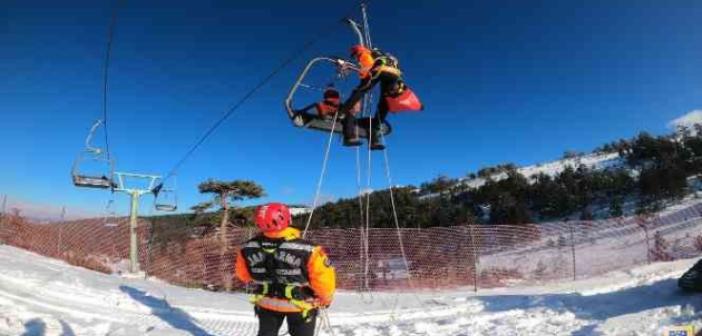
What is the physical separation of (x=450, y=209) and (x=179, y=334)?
23.6 meters

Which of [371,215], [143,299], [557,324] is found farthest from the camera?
[371,215]

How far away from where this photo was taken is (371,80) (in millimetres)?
6898

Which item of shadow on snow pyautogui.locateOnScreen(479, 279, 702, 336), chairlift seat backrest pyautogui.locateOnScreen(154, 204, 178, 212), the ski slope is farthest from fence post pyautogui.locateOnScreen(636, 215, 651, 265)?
chairlift seat backrest pyautogui.locateOnScreen(154, 204, 178, 212)

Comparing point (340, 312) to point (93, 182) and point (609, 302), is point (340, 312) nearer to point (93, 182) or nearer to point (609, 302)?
point (609, 302)

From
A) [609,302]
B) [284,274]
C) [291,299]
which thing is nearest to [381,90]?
[284,274]

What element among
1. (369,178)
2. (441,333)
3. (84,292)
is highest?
(369,178)

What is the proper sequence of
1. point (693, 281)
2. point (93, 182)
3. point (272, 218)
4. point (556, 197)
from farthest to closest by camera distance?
point (556, 197)
point (93, 182)
point (693, 281)
point (272, 218)

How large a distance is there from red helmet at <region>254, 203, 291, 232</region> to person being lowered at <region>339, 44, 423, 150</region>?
8.97 ft

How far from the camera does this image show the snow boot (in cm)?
830

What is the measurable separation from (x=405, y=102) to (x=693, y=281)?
5.55m

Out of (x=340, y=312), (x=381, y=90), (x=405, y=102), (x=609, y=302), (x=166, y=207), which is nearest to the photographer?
(x=405, y=102)

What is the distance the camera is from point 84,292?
29.7 ft

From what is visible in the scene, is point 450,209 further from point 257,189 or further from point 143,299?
point 143,299

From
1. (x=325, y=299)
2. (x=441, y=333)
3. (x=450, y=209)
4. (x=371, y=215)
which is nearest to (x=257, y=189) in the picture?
(x=371, y=215)
